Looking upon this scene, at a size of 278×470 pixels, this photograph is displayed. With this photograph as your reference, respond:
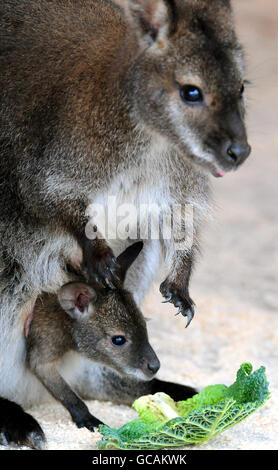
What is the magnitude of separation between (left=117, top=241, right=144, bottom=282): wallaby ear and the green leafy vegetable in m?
0.55

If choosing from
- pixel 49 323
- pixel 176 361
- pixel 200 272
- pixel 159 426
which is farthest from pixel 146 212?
pixel 200 272

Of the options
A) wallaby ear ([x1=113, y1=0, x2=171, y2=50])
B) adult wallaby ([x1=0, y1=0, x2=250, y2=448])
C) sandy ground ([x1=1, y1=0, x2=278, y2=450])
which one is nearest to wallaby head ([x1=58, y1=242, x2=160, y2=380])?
adult wallaby ([x1=0, y1=0, x2=250, y2=448])

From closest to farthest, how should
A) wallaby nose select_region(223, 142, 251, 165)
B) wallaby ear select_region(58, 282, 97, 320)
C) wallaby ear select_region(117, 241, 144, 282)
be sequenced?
wallaby nose select_region(223, 142, 251, 165), wallaby ear select_region(58, 282, 97, 320), wallaby ear select_region(117, 241, 144, 282)

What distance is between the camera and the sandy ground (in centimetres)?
397

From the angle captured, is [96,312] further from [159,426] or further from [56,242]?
[159,426]

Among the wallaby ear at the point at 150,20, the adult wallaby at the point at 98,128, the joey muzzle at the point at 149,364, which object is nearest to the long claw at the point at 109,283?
the adult wallaby at the point at 98,128

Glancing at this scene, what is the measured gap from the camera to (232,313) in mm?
5512

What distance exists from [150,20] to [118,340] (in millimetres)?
1286

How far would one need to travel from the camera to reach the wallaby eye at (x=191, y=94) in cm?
334

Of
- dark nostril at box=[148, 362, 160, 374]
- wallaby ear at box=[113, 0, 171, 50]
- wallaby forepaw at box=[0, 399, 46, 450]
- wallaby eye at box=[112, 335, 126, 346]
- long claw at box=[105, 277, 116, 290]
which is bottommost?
wallaby forepaw at box=[0, 399, 46, 450]

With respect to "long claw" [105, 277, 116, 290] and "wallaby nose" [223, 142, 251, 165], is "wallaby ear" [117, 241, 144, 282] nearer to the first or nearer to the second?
"long claw" [105, 277, 116, 290]

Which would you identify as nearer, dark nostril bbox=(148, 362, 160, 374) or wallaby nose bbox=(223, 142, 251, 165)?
wallaby nose bbox=(223, 142, 251, 165)

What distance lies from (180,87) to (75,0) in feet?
2.93

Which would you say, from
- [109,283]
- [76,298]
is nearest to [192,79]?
[109,283]
